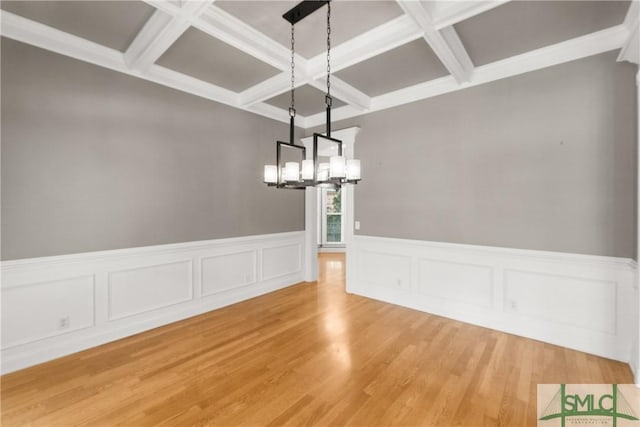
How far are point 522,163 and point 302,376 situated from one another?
307 centimetres

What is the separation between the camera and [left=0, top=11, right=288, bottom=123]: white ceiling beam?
7.87 ft

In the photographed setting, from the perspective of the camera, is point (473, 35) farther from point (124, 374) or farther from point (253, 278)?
point (124, 374)

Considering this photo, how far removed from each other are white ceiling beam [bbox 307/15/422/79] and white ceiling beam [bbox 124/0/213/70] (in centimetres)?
127

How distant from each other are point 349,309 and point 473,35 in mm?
3350

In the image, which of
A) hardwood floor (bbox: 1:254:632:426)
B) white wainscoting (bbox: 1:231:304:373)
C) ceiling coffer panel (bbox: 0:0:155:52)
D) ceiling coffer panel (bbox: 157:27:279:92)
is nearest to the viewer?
hardwood floor (bbox: 1:254:632:426)

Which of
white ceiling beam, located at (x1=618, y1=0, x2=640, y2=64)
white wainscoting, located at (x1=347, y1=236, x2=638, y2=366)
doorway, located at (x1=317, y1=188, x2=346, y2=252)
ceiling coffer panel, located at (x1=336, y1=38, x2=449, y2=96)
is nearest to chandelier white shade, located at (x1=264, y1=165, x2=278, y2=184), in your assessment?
ceiling coffer panel, located at (x1=336, y1=38, x2=449, y2=96)

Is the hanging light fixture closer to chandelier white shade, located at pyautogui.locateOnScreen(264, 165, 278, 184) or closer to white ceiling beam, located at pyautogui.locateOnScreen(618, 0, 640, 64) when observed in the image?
chandelier white shade, located at pyautogui.locateOnScreen(264, 165, 278, 184)

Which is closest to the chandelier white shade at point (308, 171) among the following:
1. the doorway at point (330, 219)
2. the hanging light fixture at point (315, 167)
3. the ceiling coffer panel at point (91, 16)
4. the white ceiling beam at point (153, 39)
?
the hanging light fixture at point (315, 167)

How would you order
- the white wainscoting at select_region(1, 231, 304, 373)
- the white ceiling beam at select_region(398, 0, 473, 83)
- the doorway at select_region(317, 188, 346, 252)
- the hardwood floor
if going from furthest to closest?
the doorway at select_region(317, 188, 346, 252), the white wainscoting at select_region(1, 231, 304, 373), the white ceiling beam at select_region(398, 0, 473, 83), the hardwood floor

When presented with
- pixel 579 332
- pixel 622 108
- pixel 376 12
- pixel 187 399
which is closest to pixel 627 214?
pixel 622 108

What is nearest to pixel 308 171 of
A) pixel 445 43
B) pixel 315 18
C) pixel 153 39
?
pixel 315 18

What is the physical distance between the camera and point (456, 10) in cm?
220

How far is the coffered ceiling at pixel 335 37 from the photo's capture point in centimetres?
228

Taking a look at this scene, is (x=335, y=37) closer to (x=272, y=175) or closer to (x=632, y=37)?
(x=272, y=175)
